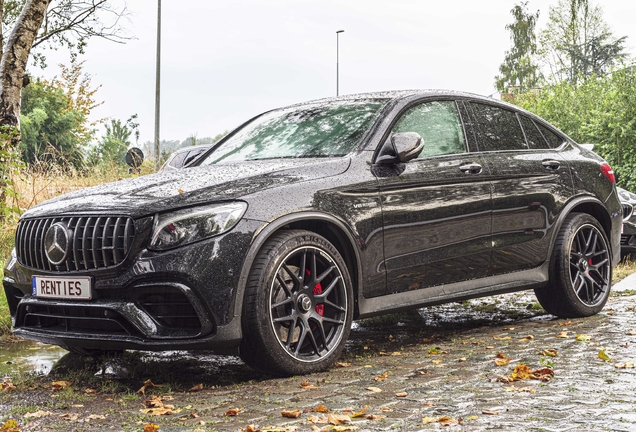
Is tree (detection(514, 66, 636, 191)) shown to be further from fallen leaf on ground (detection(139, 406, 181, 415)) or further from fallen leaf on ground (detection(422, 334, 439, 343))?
fallen leaf on ground (detection(139, 406, 181, 415))

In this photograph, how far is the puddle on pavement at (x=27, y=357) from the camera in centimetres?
584

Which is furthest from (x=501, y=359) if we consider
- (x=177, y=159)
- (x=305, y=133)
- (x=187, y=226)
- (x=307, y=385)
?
(x=177, y=159)

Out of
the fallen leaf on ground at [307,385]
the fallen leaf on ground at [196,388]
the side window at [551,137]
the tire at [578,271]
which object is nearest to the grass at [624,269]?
the tire at [578,271]

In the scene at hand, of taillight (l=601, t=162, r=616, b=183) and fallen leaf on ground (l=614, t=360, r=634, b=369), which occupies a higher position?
taillight (l=601, t=162, r=616, b=183)

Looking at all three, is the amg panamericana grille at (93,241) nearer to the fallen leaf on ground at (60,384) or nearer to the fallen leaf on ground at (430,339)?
the fallen leaf on ground at (60,384)

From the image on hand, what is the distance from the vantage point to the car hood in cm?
477

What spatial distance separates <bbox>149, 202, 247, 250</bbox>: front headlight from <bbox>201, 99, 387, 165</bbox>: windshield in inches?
46.3

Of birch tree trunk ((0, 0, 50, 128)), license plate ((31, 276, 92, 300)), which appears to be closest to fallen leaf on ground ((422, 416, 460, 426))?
license plate ((31, 276, 92, 300))

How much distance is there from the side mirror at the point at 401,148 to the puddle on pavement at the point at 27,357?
2.64 meters

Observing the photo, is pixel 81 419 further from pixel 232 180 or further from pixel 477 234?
pixel 477 234

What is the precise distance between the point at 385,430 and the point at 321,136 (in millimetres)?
2638

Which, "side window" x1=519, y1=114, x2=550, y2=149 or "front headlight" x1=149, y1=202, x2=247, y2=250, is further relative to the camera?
"side window" x1=519, y1=114, x2=550, y2=149

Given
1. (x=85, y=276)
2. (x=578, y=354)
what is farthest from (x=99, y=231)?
(x=578, y=354)

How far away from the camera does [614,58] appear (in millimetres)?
51031
